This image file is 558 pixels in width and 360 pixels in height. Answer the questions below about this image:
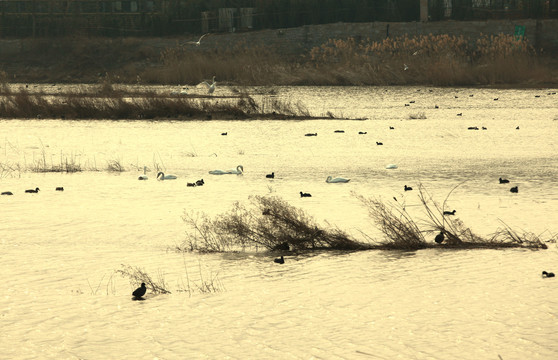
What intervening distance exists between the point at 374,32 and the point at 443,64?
1175 cm

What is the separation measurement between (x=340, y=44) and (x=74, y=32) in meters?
21.9

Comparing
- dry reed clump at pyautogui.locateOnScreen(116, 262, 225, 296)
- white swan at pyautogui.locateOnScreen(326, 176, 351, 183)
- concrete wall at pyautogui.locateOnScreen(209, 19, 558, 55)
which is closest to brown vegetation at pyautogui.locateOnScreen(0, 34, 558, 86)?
concrete wall at pyautogui.locateOnScreen(209, 19, 558, 55)

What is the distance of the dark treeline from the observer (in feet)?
172

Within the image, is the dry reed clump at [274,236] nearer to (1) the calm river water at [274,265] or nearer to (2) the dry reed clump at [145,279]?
(1) the calm river water at [274,265]

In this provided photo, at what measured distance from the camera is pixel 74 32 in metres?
57.3

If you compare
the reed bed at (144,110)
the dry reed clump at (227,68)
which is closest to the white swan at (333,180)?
the reed bed at (144,110)

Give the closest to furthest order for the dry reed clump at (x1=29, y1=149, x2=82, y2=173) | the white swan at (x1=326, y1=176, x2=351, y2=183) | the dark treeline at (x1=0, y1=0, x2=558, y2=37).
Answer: the white swan at (x1=326, y1=176, x2=351, y2=183), the dry reed clump at (x1=29, y1=149, x2=82, y2=173), the dark treeline at (x1=0, y1=0, x2=558, y2=37)

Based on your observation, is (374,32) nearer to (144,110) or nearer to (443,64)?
(443,64)

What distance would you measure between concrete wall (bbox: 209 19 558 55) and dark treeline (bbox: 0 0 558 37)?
9.22ft

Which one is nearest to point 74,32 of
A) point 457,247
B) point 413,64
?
point 413,64

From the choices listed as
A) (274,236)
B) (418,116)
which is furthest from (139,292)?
(418,116)

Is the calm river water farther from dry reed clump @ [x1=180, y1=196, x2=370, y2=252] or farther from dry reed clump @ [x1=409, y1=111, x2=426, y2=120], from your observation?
dry reed clump @ [x1=409, y1=111, x2=426, y2=120]

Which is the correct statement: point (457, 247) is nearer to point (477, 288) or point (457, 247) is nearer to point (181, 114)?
point (477, 288)

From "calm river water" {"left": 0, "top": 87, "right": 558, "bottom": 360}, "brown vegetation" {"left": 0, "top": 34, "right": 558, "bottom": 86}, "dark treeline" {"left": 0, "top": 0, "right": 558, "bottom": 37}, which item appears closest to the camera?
"calm river water" {"left": 0, "top": 87, "right": 558, "bottom": 360}
